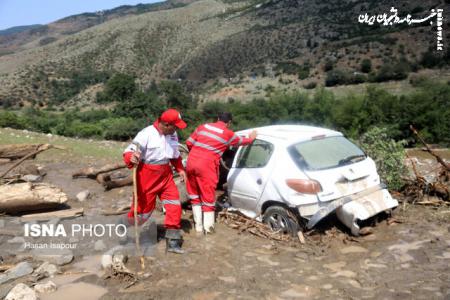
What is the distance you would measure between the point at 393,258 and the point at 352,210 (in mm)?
704

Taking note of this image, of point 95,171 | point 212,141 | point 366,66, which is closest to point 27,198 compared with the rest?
point 212,141

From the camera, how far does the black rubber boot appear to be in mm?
5266

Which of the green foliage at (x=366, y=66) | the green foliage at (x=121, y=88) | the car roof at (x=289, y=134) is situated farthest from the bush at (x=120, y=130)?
the car roof at (x=289, y=134)

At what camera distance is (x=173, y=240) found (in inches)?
209

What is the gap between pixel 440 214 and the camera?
21.0 ft

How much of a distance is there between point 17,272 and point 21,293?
684mm

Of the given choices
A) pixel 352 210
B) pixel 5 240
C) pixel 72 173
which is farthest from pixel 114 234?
pixel 72 173

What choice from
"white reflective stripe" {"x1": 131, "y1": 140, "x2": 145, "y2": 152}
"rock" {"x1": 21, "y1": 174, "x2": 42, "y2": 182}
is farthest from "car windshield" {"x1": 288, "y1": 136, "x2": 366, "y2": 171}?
"rock" {"x1": 21, "y1": 174, "x2": 42, "y2": 182}

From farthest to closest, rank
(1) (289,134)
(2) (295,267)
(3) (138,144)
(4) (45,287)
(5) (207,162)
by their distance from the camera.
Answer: (1) (289,134)
(5) (207,162)
(3) (138,144)
(2) (295,267)
(4) (45,287)

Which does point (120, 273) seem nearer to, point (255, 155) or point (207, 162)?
point (207, 162)

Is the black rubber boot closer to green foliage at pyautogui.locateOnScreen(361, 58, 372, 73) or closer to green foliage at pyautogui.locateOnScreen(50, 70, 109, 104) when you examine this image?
green foliage at pyautogui.locateOnScreen(361, 58, 372, 73)

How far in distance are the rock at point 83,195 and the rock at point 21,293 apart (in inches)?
Answer: 146

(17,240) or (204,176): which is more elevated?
(204,176)

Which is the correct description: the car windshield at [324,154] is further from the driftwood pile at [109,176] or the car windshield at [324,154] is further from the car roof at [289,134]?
the driftwood pile at [109,176]
